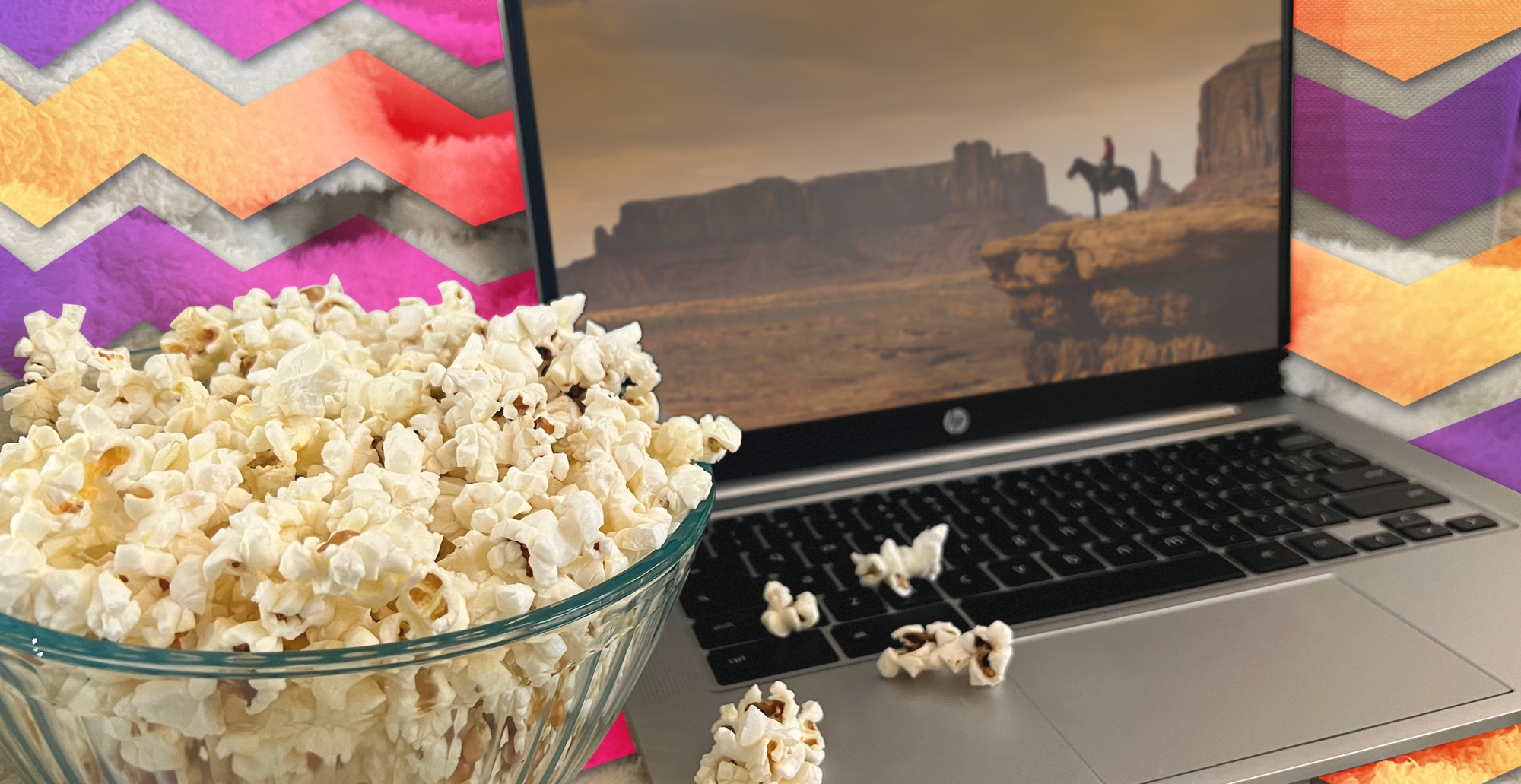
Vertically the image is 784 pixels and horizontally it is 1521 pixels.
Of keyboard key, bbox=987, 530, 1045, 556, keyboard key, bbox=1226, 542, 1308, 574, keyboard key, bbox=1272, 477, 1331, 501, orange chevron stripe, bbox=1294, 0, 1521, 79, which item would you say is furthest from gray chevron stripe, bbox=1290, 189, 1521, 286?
keyboard key, bbox=987, 530, 1045, 556

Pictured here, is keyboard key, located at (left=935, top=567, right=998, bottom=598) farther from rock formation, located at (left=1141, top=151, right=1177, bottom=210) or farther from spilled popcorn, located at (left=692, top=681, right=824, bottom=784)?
rock formation, located at (left=1141, top=151, right=1177, bottom=210)

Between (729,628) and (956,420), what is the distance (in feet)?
1.15

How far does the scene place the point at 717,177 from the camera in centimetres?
83

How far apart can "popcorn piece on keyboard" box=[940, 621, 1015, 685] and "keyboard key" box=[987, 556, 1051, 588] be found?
0.09 metres

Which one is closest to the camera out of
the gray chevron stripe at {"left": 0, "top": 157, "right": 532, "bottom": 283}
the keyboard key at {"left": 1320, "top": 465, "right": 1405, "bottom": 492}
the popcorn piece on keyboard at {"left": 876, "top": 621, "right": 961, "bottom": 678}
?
the popcorn piece on keyboard at {"left": 876, "top": 621, "right": 961, "bottom": 678}

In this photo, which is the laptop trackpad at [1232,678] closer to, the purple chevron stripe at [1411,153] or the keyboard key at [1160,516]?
the keyboard key at [1160,516]

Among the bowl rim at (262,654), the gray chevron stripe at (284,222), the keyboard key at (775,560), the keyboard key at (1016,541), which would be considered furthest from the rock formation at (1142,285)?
the bowl rim at (262,654)

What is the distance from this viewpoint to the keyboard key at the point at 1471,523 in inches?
29.2

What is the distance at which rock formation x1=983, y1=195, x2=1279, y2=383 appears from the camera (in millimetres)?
930

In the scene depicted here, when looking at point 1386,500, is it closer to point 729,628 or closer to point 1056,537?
point 1056,537

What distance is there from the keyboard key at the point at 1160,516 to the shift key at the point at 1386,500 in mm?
121

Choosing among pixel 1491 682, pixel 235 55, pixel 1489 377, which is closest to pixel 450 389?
pixel 235 55

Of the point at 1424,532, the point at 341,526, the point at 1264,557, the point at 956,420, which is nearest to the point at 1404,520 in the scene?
the point at 1424,532

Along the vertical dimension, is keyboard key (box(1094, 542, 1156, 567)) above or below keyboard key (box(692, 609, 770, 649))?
below
